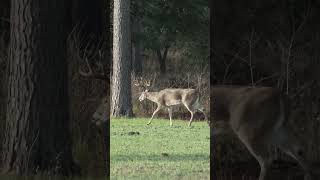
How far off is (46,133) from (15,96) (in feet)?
0.98

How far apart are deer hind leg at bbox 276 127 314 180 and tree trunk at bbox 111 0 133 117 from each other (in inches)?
312

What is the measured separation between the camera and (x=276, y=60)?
13.9 feet

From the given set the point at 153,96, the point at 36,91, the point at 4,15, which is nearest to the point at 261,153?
the point at 36,91

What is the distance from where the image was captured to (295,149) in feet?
13.9

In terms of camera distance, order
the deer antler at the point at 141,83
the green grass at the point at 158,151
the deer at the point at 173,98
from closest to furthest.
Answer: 1. the green grass at the point at 158,151
2. the deer at the point at 173,98
3. the deer antler at the point at 141,83

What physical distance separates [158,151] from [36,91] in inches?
148

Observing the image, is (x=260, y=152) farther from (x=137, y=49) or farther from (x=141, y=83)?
(x=137, y=49)

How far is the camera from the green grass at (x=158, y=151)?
6.51 m

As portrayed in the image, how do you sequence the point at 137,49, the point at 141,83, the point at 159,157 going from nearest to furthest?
the point at 159,157 < the point at 141,83 < the point at 137,49

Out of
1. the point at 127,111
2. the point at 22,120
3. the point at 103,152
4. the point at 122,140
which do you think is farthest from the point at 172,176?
the point at 127,111

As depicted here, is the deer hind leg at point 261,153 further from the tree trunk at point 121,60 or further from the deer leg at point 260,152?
the tree trunk at point 121,60

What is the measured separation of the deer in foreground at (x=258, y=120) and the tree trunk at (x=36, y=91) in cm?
98

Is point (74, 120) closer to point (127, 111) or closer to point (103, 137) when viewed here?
point (103, 137)

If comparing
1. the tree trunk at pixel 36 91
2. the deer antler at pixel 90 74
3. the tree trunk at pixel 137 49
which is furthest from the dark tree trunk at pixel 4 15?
the tree trunk at pixel 137 49
